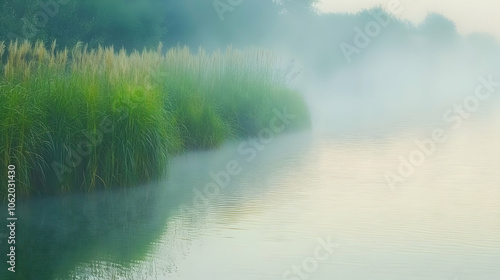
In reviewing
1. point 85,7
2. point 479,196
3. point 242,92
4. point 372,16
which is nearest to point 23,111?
point 479,196

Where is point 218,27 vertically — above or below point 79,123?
above

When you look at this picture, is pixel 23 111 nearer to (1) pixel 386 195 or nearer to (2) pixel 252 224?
(2) pixel 252 224

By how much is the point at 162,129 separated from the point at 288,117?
6223mm

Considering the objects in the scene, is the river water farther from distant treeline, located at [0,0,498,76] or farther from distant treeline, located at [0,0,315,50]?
distant treeline, located at [0,0,498,76]

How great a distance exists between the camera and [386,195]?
8.17 meters

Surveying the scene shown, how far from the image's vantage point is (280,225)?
665 cm

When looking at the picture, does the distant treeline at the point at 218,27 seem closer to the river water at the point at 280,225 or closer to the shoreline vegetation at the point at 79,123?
the shoreline vegetation at the point at 79,123

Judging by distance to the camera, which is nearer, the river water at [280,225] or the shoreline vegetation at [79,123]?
the river water at [280,225]

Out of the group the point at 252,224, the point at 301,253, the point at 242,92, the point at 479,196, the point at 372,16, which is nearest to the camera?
the point at 301,253

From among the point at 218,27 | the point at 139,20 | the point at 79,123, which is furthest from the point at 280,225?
the point at 218,27

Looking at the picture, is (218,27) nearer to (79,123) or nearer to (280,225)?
(79,123)

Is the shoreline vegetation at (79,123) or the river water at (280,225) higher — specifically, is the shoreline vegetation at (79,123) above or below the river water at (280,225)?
Result: above

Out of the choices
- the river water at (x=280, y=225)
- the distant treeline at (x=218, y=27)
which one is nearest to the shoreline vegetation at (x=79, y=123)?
the river water at (x=280, y=225)

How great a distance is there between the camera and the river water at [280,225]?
530 cm
